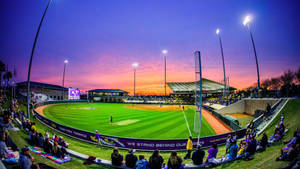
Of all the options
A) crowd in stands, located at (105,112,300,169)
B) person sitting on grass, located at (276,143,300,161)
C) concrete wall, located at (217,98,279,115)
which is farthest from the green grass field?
person sitting on grass, located at (276,143,300,161)

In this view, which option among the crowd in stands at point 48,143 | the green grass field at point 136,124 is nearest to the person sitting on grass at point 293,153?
the green grass field at point 136,124

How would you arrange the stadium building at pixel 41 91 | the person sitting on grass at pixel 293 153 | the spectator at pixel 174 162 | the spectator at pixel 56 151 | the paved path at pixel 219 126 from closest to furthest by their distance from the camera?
the person sitting on grass at pixel 293 153 → the spectator at pixel 174 162 → the spectator at pixel 56 151 → the paved path at pixel 219 126 → the stadium building at pixel 41 91

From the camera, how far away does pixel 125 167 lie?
20.2ft

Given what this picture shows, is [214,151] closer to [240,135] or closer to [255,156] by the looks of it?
[255,156]

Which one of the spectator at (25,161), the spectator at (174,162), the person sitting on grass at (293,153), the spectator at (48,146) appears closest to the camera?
the spectator at (25,161)

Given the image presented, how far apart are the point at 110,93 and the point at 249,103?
258 feet

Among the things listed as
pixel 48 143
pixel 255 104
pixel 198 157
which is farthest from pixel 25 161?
pixel 255 104

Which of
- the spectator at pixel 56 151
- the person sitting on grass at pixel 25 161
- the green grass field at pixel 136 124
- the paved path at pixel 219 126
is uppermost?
the person sitting on grass at pixel 25 161

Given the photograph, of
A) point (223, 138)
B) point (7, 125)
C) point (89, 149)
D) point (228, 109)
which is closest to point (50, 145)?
point (89, 149)

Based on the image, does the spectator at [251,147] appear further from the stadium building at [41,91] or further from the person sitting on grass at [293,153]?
the stadium building at [41,91]

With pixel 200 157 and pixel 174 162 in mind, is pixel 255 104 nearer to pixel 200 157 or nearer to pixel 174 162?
pixel 200 157

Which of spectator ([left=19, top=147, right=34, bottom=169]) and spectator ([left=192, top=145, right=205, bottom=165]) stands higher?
spectator ([left=19, top=147, right=34, bottom=169])

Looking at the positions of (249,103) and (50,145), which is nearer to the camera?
(50,145)

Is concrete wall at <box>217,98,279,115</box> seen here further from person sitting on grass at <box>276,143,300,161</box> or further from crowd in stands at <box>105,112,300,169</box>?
person sitting on grass at <box>276,143,300,161</box>
